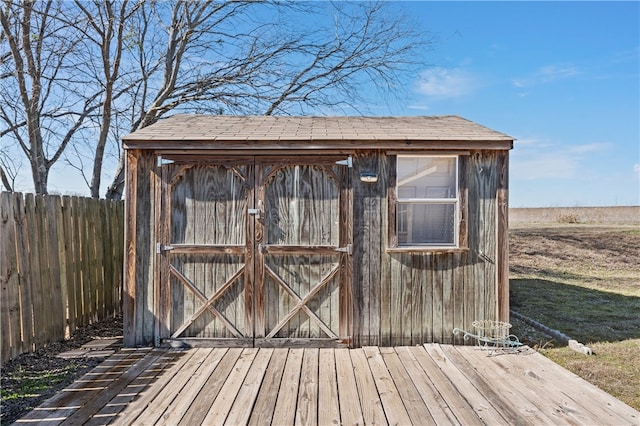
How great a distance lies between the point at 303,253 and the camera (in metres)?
4.56

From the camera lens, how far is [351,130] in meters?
5.04

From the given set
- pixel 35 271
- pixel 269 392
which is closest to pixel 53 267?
pixel 35 271

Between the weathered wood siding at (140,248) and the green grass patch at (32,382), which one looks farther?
the weathered wood siding at (140,248)

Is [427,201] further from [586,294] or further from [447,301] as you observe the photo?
[586,294]

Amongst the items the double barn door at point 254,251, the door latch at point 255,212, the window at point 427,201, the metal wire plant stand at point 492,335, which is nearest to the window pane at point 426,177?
the window at point 427,201

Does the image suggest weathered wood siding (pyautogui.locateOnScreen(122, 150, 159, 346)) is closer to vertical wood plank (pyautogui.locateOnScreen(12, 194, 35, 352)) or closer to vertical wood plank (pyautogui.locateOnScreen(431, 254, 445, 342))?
vertical wood plank (pyautogui.locateOnScreen(12, 194, 35, 352))

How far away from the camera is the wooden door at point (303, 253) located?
454 cm

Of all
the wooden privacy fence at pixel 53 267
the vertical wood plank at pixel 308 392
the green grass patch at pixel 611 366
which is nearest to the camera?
the vertical wood plank at pixel 308 392

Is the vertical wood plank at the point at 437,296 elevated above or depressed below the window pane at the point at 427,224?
below

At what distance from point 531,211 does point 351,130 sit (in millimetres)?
15666

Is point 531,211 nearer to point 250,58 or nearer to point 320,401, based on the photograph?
point 250,58

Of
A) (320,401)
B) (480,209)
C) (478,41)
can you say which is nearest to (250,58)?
(478,41)

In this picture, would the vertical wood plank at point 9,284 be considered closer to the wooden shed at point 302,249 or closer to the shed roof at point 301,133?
the wooden shed at point 302,249

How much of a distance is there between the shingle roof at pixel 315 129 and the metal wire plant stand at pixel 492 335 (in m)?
2.16
